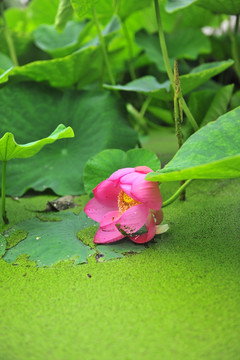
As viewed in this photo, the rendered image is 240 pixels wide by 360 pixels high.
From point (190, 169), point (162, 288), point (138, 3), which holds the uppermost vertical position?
point (138, 3)

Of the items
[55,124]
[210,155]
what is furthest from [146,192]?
[55,124]

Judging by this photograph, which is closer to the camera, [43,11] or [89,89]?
[89,89]

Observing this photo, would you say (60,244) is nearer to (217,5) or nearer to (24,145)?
(24,145)

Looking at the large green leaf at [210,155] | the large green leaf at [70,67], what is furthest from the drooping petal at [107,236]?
the large green leaf at [70,67]

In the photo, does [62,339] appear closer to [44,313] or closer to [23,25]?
[44,313]

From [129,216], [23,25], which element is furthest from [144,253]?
[23,25]

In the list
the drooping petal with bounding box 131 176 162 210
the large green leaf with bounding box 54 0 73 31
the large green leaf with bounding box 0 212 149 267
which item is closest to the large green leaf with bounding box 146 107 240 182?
the drooping petal with bounding box 131 176 162 210

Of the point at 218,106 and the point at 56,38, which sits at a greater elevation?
the point at 56,38

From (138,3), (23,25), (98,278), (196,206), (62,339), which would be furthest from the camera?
(23,25)
